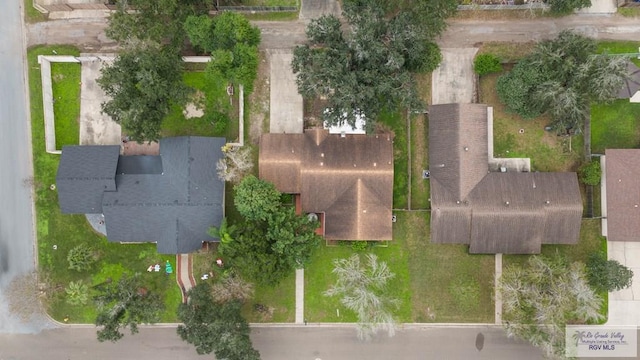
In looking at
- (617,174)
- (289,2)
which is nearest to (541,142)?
(617,174)

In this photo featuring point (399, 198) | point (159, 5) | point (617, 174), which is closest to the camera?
point (159, 5)

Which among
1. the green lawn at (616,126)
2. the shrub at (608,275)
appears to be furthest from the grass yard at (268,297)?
the green lawn at (616,126)

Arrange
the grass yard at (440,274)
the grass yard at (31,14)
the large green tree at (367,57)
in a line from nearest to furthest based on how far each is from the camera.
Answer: the large green tree at (367,57)
the grass yard at (440,274)
the grass yard at (31,14)

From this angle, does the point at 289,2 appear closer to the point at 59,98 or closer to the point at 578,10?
the point at 59,98

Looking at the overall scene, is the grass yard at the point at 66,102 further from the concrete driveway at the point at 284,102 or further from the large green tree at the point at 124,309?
the concrete driveway at the point at 284,102

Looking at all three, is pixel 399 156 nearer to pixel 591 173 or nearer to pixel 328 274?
pixel 328 274

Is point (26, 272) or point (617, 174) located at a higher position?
point (617, 174)

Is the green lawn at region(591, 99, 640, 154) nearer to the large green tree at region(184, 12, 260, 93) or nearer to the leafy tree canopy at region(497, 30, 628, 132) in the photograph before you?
the leafy tree canopy at region(497, 30, 628, 132)
